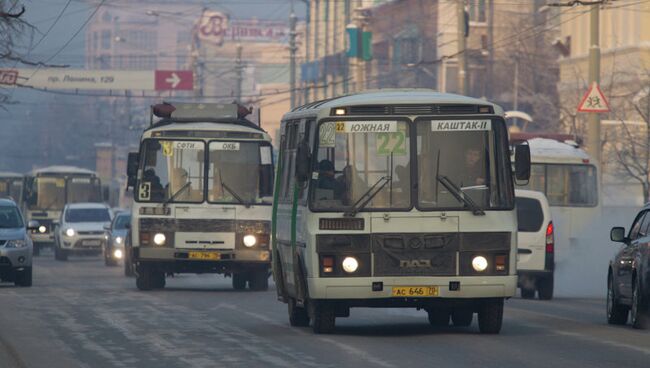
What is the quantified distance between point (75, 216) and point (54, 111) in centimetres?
14623

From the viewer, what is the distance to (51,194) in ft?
207

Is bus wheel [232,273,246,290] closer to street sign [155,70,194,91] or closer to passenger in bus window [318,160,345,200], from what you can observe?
passenger in bus window [318,160,345,200]

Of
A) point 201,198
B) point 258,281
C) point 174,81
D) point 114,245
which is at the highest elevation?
point 174,81

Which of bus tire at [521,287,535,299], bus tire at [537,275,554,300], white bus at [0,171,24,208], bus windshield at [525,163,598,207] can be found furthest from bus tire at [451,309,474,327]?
white bus at [0,171,24,208]

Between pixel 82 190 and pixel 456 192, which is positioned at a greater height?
pixel 456 192

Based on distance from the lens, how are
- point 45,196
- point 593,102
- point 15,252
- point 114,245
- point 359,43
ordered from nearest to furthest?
point 15,252 → point 593,102 → point 114,245 → point 45,196 → point 359,43

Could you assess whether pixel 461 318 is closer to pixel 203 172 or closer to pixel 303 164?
pixel 303 164

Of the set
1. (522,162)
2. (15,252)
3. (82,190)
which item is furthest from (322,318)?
(82,190)

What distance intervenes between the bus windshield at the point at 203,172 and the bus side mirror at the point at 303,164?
450 inches

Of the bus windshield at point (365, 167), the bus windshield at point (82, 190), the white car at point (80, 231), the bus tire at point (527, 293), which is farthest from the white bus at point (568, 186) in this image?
the bus windshield at point (82, 190)

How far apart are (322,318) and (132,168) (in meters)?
11.2

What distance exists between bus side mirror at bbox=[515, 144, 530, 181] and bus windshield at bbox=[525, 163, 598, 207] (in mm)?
19685

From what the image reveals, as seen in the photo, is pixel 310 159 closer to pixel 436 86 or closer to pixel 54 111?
pixel 436 86

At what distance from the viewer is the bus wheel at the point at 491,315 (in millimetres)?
Answer: 18172
